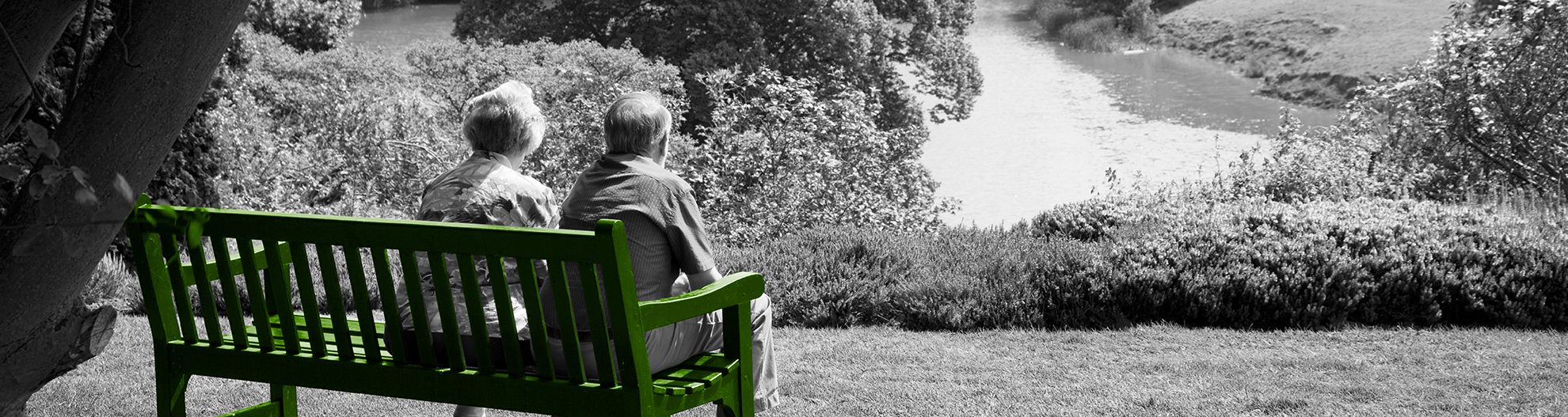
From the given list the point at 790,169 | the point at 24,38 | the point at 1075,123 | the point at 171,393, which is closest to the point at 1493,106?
the point at 790,169

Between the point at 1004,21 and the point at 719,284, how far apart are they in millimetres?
44694

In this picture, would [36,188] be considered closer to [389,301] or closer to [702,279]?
[389,301]

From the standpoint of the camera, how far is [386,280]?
276 cm

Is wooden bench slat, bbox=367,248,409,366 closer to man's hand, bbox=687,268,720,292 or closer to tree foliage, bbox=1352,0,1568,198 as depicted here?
man's hand, bbox=687,268,720,292

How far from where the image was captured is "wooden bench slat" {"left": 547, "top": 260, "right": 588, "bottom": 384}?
261cm

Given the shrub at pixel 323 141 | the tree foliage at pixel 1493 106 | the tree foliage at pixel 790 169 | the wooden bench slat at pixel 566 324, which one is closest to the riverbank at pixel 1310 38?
the tree foliage at pixel 1493 106

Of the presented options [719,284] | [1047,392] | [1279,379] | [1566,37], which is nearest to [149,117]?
[719,284]

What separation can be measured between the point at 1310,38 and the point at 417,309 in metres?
35.3

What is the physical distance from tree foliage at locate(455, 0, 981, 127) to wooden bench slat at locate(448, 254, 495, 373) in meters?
17.2

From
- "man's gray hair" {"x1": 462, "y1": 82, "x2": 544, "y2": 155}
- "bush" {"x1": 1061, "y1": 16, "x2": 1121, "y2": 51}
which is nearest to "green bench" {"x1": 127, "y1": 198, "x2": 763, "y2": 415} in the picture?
"man's gray hair" {"x1": 462, "y1": 82, "x2": 544, "y2": 155}

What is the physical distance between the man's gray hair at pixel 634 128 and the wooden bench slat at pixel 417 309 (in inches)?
23.7

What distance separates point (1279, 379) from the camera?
4430 millimetres

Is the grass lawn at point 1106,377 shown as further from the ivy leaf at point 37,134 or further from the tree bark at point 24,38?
the ivy leaf at point 37,134

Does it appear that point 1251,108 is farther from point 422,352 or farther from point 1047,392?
point 422,352
